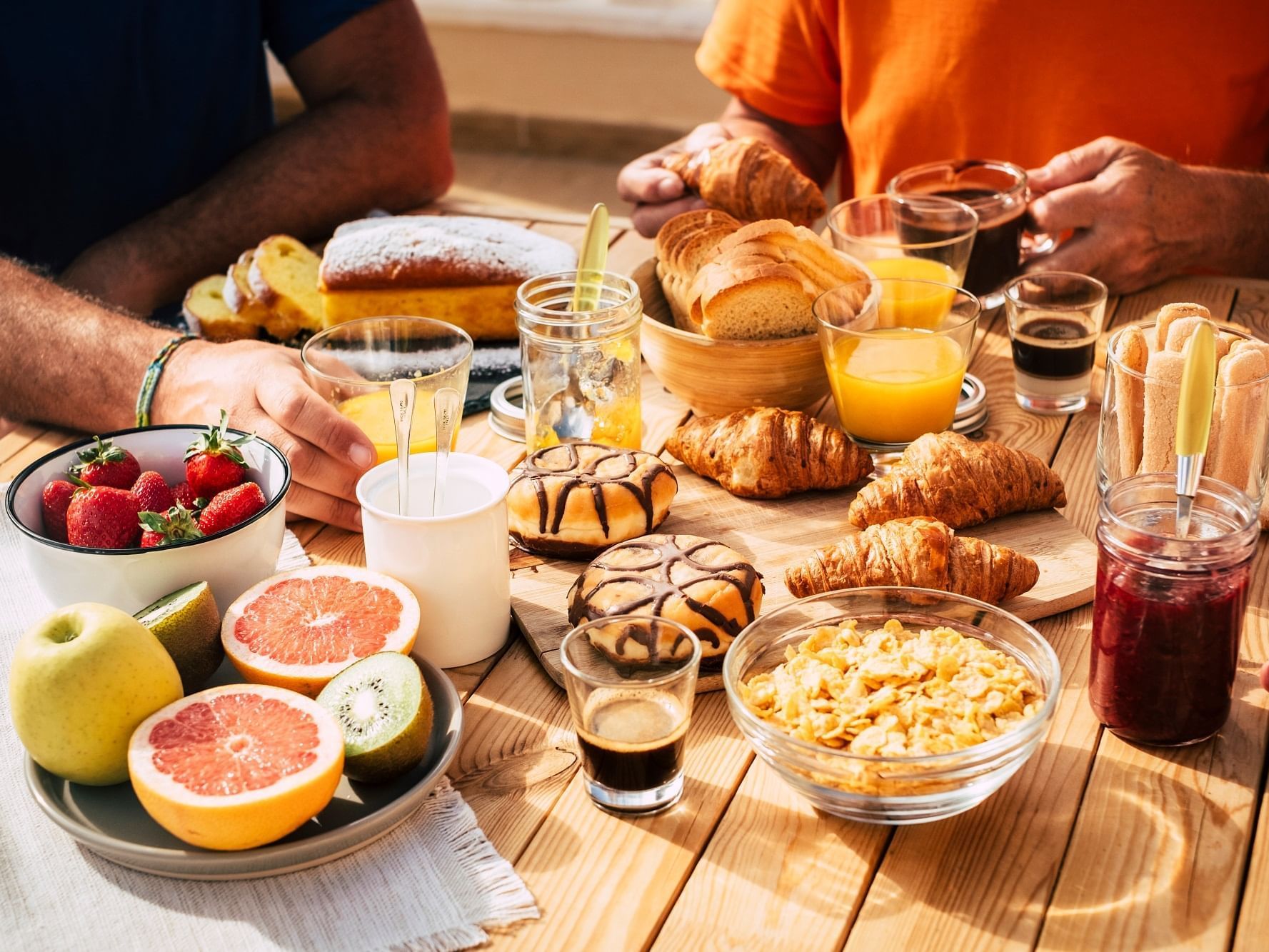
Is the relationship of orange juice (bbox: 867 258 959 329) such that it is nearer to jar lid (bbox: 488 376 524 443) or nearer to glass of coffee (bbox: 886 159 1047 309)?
glass of coffee (bbox: 886 159 1047 309)

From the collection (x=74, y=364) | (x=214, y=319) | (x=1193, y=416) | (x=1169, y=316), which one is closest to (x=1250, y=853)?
(x=1193, y=416)

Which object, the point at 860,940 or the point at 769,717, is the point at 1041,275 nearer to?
the point at 769,717

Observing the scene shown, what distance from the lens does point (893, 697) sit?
974 millimetres

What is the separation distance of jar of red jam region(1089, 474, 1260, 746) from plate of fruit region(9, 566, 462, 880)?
1.74 ft

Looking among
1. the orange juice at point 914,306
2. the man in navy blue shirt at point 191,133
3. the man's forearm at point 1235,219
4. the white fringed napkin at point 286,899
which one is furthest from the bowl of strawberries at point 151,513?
the man's forearm at point 1235,219

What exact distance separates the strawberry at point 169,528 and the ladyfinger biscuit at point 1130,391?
2.87 ft

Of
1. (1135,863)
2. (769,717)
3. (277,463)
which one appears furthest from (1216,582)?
(277,463)

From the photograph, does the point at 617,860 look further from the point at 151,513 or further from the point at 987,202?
the point at 987,202

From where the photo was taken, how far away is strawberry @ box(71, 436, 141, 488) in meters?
1.19

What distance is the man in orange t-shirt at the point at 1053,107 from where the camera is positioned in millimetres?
1850

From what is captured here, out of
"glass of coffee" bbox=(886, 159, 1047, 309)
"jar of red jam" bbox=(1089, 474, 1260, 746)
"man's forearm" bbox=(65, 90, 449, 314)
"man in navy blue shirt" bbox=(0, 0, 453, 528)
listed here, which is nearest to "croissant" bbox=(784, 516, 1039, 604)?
"jar of red jam" bbox=(1089, 474, 1260, 746)

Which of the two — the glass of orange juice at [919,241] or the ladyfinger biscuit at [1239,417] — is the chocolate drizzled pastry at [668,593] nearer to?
the ladyfinger biscuit at [1239,417]

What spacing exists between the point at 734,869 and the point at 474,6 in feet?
16.8

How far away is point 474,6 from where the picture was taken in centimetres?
543
